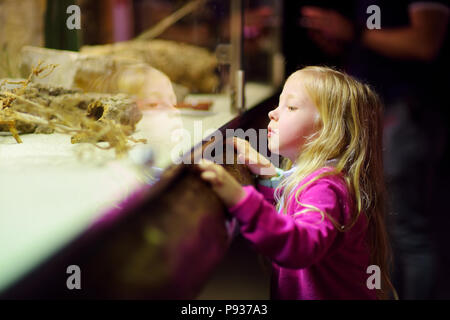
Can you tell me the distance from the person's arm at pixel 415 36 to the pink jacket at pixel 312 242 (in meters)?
1.01

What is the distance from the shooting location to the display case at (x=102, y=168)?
19.9 inches

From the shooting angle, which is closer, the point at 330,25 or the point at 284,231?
the point at 284,231

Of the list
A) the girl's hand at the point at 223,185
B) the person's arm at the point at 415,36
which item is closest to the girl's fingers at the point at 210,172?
the girl's hand at the point at 223,185

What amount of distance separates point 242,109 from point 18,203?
0.76 meters

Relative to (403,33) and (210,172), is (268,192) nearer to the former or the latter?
(210,172)

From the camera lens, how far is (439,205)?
123 inches

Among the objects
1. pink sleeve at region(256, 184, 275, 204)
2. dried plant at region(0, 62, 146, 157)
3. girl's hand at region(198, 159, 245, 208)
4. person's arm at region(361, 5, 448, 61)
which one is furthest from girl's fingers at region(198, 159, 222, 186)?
person's arm at region(361, 5, 448, 61)

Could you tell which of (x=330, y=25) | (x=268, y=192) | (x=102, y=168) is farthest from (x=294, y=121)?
(x=330, y=25)

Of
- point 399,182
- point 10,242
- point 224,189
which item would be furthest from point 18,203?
point 399,182

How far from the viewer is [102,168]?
65 centimetres

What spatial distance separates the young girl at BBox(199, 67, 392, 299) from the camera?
0.75 m

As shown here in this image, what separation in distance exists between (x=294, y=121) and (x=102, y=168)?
14.8 inches

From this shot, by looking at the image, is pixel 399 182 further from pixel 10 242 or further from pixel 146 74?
pixel 10 242

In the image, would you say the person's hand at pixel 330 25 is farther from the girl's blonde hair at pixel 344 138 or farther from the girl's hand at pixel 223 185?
the girl's hand at pixel 223 185
